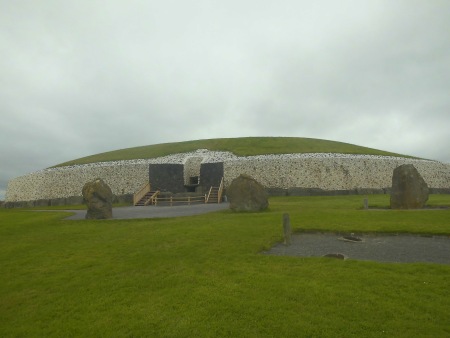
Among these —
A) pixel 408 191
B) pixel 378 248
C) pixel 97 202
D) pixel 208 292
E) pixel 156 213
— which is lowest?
pixel 208 292

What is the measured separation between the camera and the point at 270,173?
3484cm

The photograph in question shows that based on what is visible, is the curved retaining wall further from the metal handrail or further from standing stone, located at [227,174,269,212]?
standing stone, located at [227,174,269,212]

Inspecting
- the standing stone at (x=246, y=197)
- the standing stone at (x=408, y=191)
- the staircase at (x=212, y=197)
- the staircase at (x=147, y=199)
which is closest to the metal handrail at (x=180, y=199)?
the staircase at (x=147, y=199)

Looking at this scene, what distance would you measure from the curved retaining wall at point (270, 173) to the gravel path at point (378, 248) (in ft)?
72.5

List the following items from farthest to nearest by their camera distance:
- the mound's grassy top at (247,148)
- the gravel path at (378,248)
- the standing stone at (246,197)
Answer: the mound's grassy top at (247,148) → the standing stone at (246,197) → the gravel path at (378,248)

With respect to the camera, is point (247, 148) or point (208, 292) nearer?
point (208, 292)

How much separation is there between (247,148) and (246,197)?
2350 cm

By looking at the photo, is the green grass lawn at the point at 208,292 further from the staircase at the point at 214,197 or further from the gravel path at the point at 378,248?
the staircase at the point at 214,197

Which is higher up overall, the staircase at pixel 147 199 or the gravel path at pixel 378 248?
the staircase at pixel 147 199

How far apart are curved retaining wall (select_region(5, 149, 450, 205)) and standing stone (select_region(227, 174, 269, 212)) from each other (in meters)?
14.8

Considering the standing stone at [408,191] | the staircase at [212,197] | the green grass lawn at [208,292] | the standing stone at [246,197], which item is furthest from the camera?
the staircase at [212,197]

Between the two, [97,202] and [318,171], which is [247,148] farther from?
[97,202]

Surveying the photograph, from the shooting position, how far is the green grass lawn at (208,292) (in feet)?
18.5

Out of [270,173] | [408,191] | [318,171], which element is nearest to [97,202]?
[408,191]
